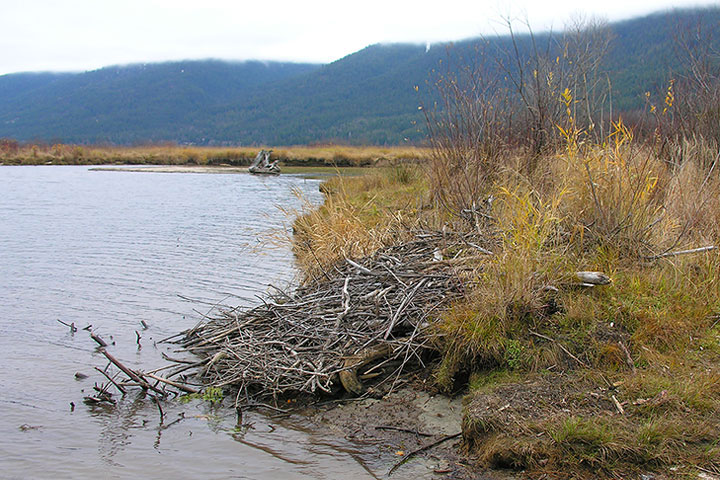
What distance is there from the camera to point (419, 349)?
215 inches

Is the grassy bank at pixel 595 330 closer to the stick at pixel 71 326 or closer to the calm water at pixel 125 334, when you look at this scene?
the calm water at pixel 125 334

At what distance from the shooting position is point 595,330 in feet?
16.0

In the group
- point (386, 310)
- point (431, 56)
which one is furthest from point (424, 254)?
point (431, 56)

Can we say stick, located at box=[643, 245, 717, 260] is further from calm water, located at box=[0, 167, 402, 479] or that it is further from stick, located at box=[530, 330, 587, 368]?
calm water, located at box=[0, 167, 402, 479]

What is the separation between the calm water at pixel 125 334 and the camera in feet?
14.6

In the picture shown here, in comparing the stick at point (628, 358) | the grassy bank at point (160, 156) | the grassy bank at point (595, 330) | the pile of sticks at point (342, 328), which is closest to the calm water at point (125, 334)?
the pile of sticks at point (342, 328)

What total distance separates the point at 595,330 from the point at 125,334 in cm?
574

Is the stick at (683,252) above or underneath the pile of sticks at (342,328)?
above

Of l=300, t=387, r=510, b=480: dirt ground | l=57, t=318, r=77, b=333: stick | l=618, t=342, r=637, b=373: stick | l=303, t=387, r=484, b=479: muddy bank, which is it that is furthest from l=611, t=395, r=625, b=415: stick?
l=57, t=318, r=77, b=333: stick

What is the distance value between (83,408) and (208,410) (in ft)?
4.07

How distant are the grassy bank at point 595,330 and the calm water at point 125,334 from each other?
3.92 ft

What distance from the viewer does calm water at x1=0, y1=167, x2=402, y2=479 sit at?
176 inches

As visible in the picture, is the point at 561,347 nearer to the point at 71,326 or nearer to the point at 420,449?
the point at 420,449

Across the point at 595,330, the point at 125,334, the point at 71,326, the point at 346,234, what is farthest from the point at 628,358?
the point at 71,326
